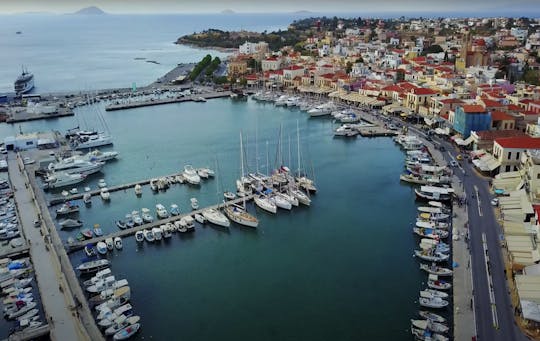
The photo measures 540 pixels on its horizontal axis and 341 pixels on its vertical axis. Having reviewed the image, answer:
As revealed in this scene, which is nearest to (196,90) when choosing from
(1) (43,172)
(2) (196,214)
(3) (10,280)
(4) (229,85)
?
(4) (229,85)

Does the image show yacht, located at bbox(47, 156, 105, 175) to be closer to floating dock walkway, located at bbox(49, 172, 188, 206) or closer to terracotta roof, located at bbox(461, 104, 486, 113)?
floating dock walkway, located at bbox(49, 172, 188, 206)

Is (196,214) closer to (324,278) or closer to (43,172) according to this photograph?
(324,278)

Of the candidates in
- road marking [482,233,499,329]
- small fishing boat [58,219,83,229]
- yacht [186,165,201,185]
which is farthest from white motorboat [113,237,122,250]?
road marking [482,233,499,329]

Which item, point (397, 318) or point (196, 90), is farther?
point (196, 90)

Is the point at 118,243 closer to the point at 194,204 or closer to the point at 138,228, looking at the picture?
the point at 138,228

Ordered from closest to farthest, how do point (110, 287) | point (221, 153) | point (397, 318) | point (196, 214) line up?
point (397, 318)
point (110, 287)
point (196, 214)
point (221, 153)

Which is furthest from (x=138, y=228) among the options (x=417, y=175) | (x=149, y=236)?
(x=417, y=175)

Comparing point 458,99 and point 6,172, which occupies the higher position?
point 458,99

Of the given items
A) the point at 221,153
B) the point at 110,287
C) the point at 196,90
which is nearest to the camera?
the point at 110,287
